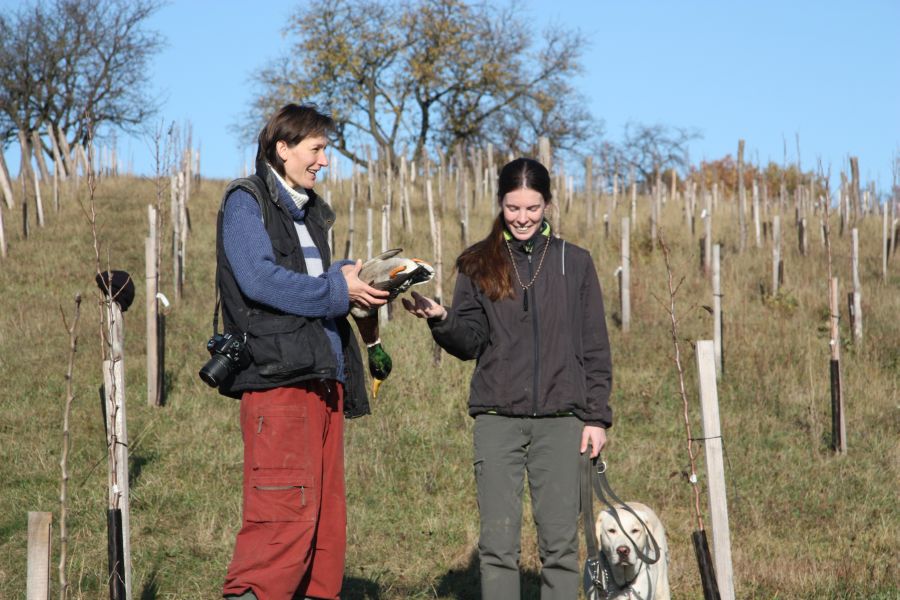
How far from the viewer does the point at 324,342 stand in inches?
123

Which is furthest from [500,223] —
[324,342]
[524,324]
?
[324,342]

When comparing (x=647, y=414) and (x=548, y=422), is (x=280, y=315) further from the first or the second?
(x=647, y=414)

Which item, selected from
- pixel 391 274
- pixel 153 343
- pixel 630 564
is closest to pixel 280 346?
pixel 391 274

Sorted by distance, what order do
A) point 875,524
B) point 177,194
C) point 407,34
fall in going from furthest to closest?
point 407,34, point 177,194, point 875,524

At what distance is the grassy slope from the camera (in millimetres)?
5277

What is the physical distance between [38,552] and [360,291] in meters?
1.26

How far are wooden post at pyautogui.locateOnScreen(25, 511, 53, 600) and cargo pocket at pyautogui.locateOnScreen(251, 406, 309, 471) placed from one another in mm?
705

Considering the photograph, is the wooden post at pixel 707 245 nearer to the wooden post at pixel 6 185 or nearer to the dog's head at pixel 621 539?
the dog's head at pixel 621 539

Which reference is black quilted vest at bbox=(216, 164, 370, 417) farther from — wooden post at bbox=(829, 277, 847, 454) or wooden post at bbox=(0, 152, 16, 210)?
wooden post at bbox=(0, 152, 16, 210)

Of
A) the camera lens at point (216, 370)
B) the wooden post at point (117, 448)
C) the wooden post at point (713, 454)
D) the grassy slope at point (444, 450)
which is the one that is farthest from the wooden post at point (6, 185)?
the wooden post at point (713, 454)

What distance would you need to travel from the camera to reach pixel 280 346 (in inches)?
119

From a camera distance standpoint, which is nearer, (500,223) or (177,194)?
(500,223)

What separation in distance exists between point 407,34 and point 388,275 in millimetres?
28959

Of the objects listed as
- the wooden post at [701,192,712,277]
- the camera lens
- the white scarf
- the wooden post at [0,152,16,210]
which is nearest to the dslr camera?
the camera lens
